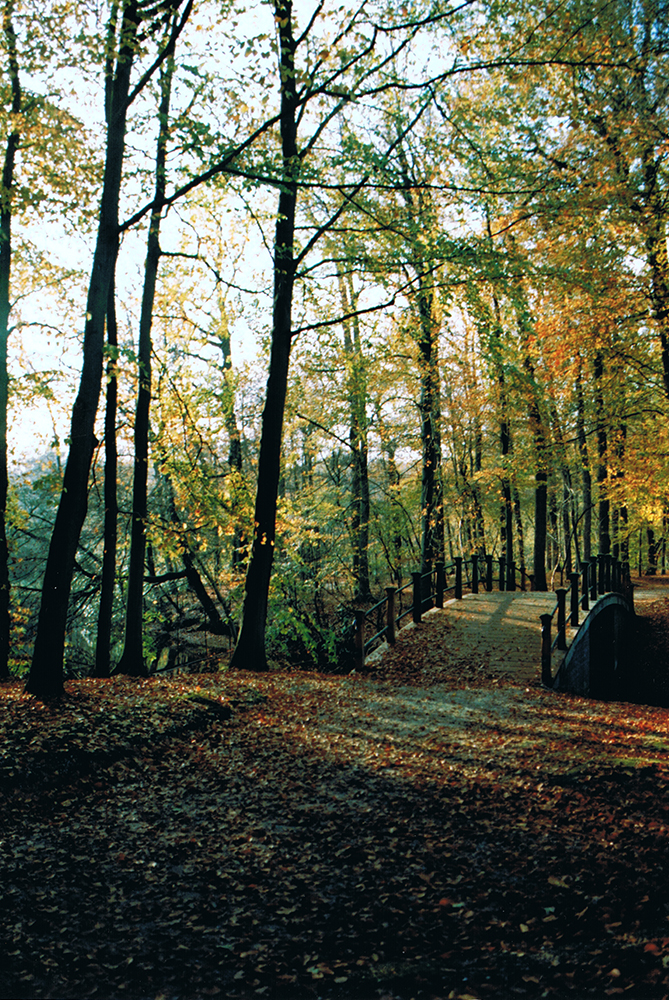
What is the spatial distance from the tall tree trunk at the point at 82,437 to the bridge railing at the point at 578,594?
25.2ft

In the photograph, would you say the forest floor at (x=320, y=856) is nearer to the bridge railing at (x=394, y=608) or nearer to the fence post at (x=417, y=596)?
the bridge railing at (x=394, y=608)

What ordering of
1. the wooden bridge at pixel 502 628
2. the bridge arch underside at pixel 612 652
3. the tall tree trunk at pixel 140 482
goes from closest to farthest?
the tall tree trunk at pixel 140 482, the wooden bridge at pixel 502 628, the bridge arch underside at pixel 612 652

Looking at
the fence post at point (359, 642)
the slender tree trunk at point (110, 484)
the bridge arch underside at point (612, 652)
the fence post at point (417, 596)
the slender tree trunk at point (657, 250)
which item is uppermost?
the slender tree trunk at point (657, 250)

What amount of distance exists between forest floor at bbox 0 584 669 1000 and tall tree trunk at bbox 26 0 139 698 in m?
0.64

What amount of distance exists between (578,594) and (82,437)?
11.7 metres

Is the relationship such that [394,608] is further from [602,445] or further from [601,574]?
[602,445]

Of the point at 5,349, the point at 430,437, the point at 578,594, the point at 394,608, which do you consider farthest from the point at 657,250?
the point at 5,349

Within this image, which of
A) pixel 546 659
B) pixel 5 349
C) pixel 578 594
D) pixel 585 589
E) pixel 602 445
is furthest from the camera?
pixel 602 445

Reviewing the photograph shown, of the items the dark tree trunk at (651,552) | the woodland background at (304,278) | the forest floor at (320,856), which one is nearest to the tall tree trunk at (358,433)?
the woodland background at (304,278)

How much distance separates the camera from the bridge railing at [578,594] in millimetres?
10820

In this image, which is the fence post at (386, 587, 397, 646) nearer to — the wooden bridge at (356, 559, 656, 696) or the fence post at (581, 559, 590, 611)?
the wooden bridge at (356, 559, 656, 696)

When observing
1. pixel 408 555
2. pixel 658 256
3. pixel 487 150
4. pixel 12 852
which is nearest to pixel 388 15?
pixel 487 150

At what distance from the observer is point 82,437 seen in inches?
291

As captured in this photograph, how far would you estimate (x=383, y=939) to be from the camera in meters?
3.37
